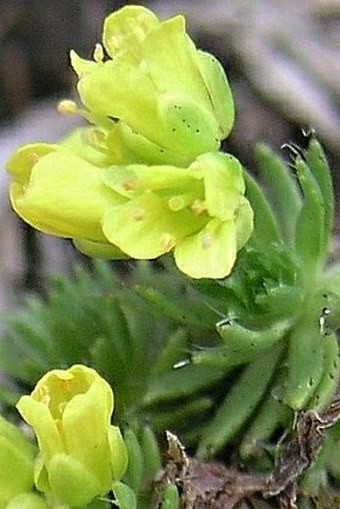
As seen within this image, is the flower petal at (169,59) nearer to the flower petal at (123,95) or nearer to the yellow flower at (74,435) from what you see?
the flower petal at (123,95)

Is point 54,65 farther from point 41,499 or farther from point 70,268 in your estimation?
point 41,499

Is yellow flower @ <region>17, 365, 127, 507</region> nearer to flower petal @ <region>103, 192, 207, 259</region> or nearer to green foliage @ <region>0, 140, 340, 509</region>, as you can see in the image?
green foliage @ <region>0, 140, 340, 509</region>

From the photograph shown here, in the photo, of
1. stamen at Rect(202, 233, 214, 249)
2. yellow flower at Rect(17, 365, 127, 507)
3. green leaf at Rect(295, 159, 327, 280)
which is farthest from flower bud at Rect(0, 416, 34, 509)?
green leaf at Rect(295, 159, 327, 280)

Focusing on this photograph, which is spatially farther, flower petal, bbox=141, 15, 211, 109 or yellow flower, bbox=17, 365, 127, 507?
flower petal, bbox=141, 15, 211, 109

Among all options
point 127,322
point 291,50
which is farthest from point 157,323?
point 291,50

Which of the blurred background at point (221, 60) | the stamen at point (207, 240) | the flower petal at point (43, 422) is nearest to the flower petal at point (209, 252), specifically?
the stamen at point (207, 240)

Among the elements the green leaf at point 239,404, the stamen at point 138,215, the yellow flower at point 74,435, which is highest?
the stamen at point 138,215

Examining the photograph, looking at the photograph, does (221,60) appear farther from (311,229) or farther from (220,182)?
(220,182)
